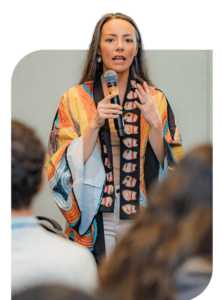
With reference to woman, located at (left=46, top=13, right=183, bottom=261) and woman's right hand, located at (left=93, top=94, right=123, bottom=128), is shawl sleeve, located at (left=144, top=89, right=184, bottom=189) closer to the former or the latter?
woman, located at (left=46, top=13, right=183, bottom=261)

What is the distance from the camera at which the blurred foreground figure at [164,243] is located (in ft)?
1.90

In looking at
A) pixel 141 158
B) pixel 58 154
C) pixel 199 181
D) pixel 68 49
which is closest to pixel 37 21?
pixel 68 49

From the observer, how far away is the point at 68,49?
1187mm

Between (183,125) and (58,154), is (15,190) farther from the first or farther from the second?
(183,125)

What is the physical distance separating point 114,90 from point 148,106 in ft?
0.35

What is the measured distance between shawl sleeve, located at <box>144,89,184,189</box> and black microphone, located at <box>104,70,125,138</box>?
0.09 m

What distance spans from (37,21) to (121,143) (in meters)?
0.40

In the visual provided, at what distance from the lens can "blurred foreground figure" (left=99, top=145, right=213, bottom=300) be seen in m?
0.58

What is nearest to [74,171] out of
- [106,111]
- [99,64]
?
[106,111]

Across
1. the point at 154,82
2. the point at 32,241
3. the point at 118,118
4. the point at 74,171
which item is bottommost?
the point at 32,241

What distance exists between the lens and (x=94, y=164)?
118 cm

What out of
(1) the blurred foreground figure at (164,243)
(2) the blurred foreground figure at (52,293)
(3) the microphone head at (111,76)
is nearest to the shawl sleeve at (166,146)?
(3) the microphone head at (111,76)

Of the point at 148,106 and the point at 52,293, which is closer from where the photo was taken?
the point at 52,293

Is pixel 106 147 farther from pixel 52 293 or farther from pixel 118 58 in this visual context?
pixel 52 293
